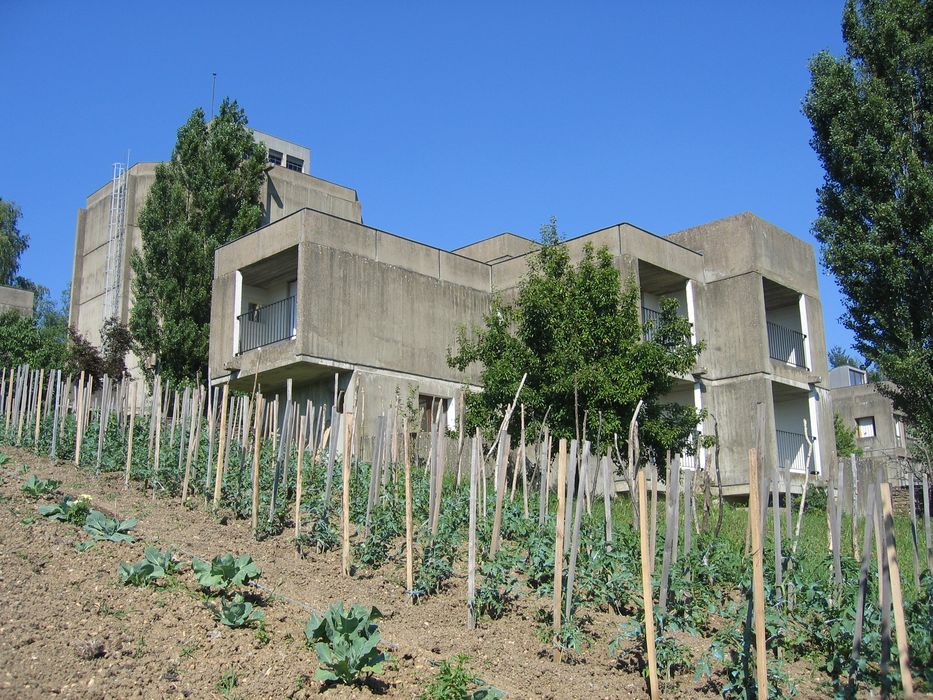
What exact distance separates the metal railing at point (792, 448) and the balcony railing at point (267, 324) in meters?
12.3

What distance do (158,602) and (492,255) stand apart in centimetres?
2095

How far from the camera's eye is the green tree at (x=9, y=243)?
42.0m

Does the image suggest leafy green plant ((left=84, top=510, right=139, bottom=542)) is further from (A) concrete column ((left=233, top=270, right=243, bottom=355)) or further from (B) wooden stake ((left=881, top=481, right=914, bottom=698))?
(A) concrete column ((left=233, top=270, right=243, bottom=355))

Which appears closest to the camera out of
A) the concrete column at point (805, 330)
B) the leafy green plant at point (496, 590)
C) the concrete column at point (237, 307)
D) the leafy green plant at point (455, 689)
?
the leafy green plant at point (455, 689)

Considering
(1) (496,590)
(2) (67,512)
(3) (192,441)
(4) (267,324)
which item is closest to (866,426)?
(4) (267,324)

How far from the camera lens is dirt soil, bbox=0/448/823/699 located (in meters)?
5.71

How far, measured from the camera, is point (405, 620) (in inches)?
294

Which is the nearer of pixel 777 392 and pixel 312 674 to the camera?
pixel 312 674

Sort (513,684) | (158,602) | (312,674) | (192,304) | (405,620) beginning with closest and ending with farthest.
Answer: (312,674)
(513,684)
(158,602)
(405,620)
(192,304)

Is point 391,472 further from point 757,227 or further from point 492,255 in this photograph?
point 492,255

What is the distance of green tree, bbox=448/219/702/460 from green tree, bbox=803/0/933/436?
5.49 meters

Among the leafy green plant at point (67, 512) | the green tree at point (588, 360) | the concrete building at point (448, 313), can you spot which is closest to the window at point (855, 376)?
the concrete building at point (448, 313)

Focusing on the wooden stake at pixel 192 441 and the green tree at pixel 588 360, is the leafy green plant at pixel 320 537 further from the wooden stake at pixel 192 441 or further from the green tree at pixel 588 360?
the green tree at pixel 588 360

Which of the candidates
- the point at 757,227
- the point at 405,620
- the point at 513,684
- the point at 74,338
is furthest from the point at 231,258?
the point at 513,684
